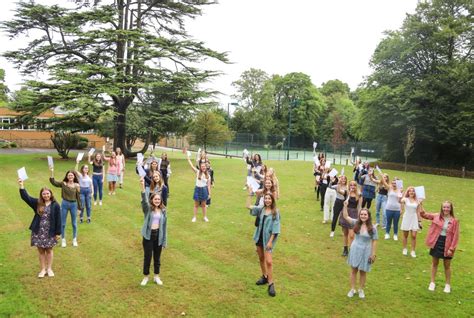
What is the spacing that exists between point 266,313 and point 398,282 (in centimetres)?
309

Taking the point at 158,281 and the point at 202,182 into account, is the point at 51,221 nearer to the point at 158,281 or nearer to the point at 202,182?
the point at 158,281

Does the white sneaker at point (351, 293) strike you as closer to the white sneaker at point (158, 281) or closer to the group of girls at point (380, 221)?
the group of girls at point (380, 221)

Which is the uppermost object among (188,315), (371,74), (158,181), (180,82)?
(371,74)

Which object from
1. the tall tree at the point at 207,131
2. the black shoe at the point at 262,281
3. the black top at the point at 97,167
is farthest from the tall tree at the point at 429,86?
the black shoe at the point at 262,281

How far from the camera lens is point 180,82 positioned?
97.9ft

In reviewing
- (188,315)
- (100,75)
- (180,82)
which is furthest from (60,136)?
(188,315)

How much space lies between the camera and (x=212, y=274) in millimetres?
7566

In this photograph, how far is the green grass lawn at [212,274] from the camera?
6.23 metres

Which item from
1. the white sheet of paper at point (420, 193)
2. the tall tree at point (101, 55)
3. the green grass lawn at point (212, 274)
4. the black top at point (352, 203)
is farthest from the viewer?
the tall tree at point (101, 55)

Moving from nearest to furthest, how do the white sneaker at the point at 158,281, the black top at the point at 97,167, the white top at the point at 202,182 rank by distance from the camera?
1. the white sneaker at the point at 158,281
2. the white top at the point at 202,182
3. the black top at the point at 97,167

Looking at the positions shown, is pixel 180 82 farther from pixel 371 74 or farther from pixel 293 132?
pixel 293 132

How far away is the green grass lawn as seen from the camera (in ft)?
20.5

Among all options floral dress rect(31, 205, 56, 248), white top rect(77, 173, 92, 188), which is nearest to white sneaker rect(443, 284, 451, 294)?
floral dress rect(31, 205, 56, 248)

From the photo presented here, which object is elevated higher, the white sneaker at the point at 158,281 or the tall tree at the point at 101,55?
the tall tree at the point at 101,55
